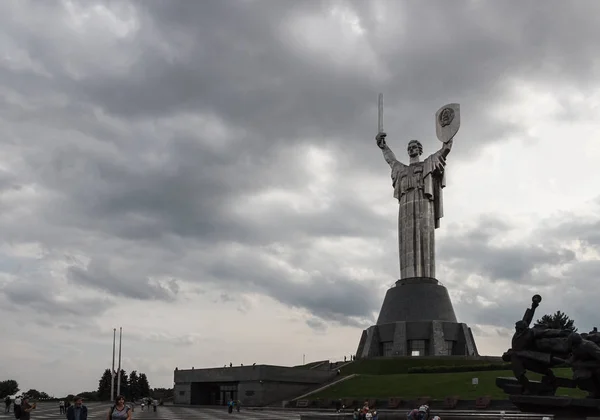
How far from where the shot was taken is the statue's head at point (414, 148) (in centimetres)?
5484

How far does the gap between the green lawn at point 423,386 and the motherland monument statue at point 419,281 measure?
7928 millimetres

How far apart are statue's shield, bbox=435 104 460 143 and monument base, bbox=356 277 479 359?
39.6ft

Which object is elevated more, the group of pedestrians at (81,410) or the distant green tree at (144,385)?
the group of pedestrians at (81,410)

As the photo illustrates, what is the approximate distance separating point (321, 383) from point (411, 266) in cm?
1356

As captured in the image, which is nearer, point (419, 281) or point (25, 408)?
point (25, 408)

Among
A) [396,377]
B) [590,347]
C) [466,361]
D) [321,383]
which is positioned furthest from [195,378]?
[590,347]

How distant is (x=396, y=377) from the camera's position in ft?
133

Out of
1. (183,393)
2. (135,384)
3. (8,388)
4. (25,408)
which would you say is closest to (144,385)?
(135,384)

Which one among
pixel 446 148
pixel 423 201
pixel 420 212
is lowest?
pixel 420 212

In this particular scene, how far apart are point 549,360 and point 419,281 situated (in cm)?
3549

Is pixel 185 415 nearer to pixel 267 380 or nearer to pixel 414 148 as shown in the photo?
pixel 267 380

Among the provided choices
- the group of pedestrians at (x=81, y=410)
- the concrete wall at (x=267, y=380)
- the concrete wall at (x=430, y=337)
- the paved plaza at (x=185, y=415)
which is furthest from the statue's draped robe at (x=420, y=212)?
the group of pedestrians at (x=81, y=410)

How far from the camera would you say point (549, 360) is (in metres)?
17.0

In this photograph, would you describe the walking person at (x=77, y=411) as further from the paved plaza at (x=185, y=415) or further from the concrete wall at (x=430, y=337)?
the concrete wall at (x=430, y=337)
